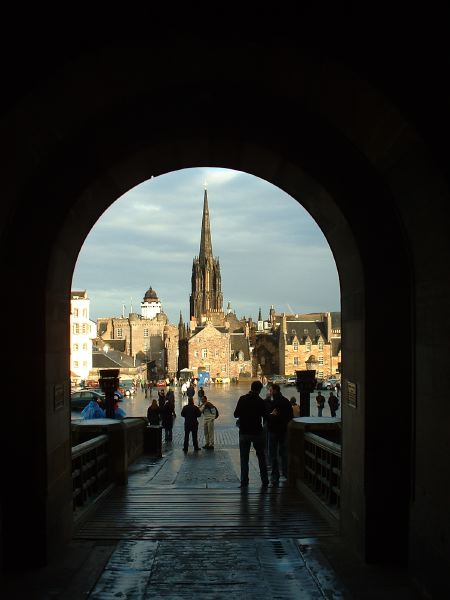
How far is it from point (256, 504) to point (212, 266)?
134 meters

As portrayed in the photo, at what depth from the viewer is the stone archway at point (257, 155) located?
22.1 ft

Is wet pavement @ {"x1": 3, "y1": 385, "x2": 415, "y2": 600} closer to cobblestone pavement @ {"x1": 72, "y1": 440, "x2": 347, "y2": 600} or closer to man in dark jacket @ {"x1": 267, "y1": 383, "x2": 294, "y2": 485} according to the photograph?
cobblestone pavement @ {"x1": 72, "y1": 440, "x2": 347, "y2": 600}

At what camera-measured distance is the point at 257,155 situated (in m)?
7.73

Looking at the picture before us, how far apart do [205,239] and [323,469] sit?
135m

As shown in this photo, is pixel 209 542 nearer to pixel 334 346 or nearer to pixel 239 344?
pixel 334 346

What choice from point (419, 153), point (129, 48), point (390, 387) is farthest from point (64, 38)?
point (390, 387)

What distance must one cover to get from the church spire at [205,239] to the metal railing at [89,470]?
132 meters

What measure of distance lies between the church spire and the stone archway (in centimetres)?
13517

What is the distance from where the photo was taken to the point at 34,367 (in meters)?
6.85

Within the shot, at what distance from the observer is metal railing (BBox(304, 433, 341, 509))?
28.4 feet

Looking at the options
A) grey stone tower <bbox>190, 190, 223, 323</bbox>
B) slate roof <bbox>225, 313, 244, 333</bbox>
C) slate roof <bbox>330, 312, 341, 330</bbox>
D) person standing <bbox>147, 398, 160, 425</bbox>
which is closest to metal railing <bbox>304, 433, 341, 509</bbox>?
person standing <bbox>147, 398, 160, 425</bbox>

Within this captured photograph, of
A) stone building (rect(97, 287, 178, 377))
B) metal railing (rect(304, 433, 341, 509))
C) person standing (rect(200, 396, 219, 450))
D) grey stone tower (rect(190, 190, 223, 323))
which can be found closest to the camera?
metal railing (rect(304, 433, 341, 509))

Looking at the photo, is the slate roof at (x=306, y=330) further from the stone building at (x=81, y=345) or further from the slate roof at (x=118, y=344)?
the stone building at (x=81, y=345)

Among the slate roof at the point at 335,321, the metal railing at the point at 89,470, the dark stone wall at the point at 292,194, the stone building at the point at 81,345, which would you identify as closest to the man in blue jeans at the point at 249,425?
the metal railing at the point at 89,470
